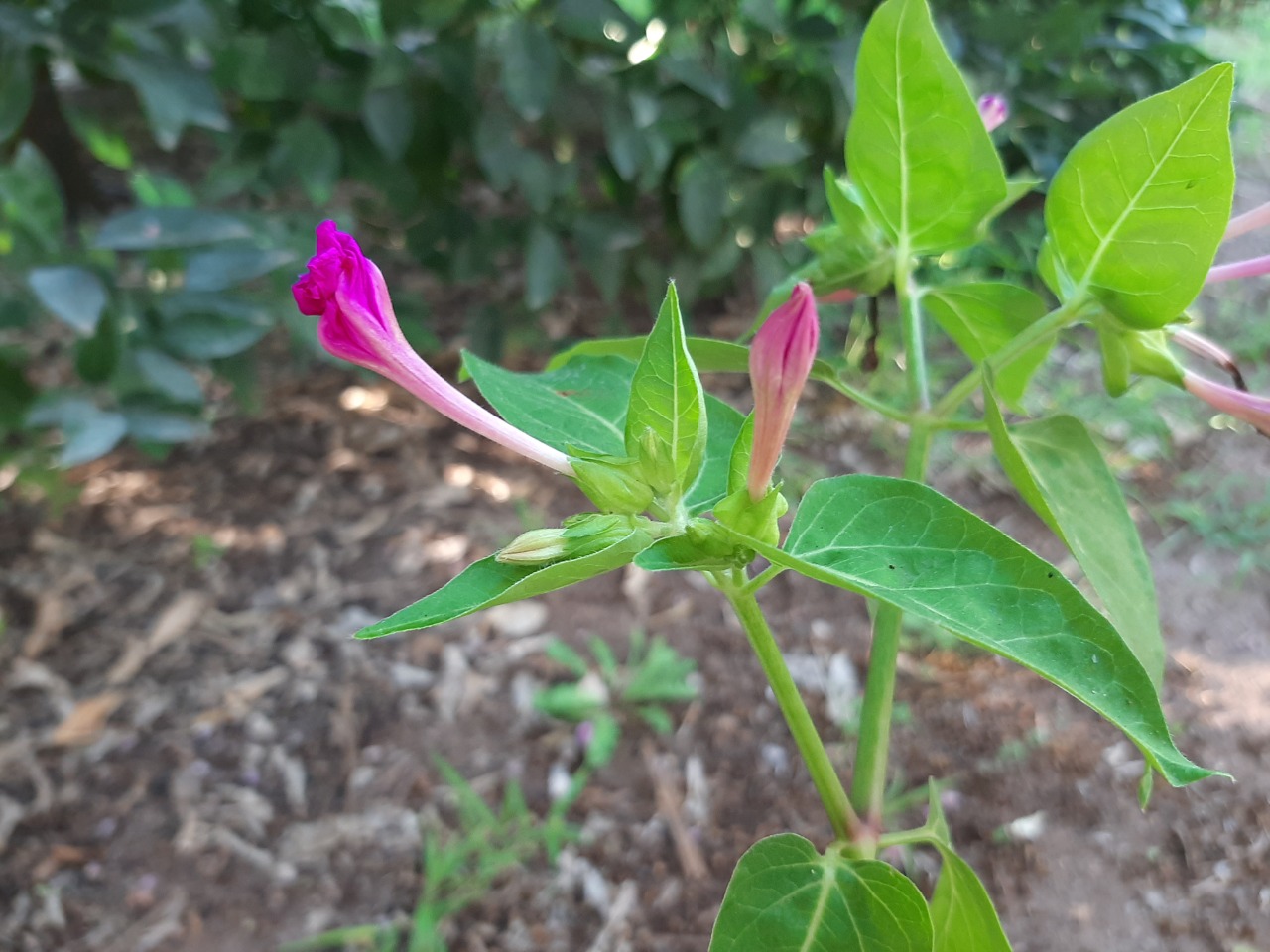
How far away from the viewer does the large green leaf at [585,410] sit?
1.66ft


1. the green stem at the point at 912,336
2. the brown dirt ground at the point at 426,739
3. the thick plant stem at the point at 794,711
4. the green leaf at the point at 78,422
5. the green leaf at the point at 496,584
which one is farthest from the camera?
the green leaf at the point at 78,422

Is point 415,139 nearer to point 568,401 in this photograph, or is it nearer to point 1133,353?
point 568,401

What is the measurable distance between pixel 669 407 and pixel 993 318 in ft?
0.97

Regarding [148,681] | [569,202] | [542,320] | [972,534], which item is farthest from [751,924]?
[542,320]

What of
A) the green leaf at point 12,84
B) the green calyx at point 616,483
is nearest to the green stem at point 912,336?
the green calyx at point 616,483

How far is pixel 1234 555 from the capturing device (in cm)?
140

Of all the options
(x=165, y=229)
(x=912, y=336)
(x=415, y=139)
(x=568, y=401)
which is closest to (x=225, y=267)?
(x=165, y=229)

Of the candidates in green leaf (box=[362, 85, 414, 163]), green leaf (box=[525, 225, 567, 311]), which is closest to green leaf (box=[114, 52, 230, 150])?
green leaf (box=[362, 85, 414, 163])

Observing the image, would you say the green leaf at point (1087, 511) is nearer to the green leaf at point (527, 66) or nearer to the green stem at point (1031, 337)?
the green stem at point (1031, 337)

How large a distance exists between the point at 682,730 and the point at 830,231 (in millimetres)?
788

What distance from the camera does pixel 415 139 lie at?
4.81 ft

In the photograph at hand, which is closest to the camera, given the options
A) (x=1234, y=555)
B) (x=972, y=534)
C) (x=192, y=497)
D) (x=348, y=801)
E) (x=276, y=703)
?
(x=972, y=534)

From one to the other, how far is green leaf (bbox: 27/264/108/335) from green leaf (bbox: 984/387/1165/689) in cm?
99

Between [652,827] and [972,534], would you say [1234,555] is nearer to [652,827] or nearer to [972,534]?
[652,827]
